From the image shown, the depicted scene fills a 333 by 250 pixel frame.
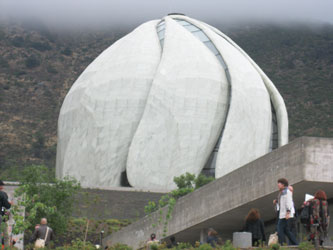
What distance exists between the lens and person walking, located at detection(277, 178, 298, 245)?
1248 cm

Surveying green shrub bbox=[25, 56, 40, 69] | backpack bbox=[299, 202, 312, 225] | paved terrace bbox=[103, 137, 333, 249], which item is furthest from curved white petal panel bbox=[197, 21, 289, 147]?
green shrub bbox=[25, 56, 40, 69]

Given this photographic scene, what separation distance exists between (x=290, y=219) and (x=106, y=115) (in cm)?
2396

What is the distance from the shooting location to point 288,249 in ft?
38.3

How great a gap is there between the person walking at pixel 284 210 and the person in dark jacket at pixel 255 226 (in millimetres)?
688

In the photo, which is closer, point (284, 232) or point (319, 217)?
point (319, 217)

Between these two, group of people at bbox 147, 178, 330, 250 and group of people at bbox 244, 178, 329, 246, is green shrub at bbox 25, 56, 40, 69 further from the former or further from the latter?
group of people at bbox 244, 178, 329, 246

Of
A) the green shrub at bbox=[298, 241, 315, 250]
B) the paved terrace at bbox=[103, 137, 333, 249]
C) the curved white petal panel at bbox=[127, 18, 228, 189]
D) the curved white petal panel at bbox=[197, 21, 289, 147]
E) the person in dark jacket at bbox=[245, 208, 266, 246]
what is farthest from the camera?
the curved white petal panel at bbox=[197, 21, 289, 147]

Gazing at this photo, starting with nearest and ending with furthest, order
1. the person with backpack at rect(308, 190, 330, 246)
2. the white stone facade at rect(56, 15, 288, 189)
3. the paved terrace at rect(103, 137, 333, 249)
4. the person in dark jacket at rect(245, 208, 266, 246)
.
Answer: the person with backpack at rect(308, 190, 330, 246) < the person in dark jacket at rect(245, 208, 266, 246) < the paved terrace at rect(103, 137, 333, 249) < the white stone facade at rect(56, 15, 288, 189)

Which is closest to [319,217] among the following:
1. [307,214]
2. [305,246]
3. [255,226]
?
[307,214]

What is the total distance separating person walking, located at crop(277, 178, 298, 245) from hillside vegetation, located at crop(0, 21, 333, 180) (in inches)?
1922

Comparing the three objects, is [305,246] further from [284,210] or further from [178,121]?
[178,121]

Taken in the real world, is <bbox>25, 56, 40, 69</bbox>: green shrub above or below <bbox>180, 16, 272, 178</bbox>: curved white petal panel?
above

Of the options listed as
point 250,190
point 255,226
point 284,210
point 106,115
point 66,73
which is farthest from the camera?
point 66,73

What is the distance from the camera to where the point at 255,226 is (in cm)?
1339
